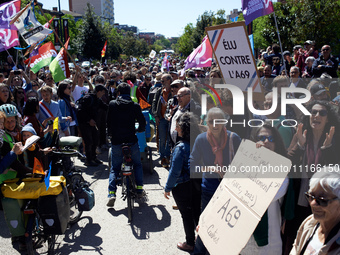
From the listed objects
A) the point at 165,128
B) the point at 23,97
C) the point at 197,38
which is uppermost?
the point at 197,38

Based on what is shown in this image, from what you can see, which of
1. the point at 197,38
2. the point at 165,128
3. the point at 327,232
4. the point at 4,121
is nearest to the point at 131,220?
the point at 4,121

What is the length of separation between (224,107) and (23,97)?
528 cm

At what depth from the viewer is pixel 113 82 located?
10609 millimetres

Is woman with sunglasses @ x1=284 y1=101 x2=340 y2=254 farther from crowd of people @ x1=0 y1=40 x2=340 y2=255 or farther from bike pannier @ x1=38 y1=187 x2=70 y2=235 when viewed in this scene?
bike pannier @ x1=38 y1=187 x2=70 y2=235

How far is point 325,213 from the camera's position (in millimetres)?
2209

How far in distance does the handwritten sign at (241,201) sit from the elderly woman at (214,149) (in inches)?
31.7

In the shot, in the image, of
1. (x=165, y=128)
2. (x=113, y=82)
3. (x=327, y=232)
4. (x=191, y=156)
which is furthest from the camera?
(x=113, y=82)

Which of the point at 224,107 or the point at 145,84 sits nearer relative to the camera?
the point at 224,107

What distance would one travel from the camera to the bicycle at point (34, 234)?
4.05m

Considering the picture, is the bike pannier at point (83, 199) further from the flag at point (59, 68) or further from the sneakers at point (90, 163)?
the flag at point (59, 68)

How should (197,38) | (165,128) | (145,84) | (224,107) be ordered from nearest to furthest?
(224,107) < (165,128) < (145,84) < (197,38)

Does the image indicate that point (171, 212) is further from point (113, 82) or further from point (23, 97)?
point (113, 82)

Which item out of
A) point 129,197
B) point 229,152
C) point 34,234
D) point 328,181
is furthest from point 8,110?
point 328,181

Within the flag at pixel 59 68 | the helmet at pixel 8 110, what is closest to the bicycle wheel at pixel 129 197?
the helmet at pixel 8 110
